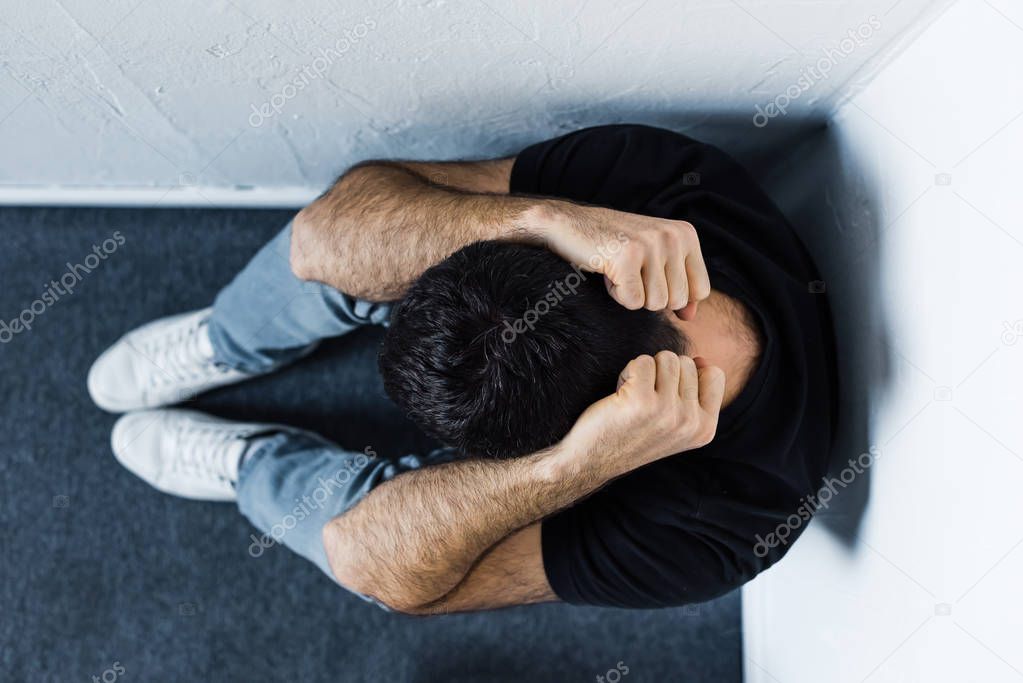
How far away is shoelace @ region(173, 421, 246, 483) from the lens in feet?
3.91

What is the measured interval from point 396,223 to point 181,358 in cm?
55

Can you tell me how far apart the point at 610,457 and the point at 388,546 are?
0.33 meters

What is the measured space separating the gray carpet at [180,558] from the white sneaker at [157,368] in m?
0.06

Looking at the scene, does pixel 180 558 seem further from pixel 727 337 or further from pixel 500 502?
pixel 727 337

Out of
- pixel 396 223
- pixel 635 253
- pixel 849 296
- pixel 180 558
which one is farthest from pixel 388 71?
pixel 180 558

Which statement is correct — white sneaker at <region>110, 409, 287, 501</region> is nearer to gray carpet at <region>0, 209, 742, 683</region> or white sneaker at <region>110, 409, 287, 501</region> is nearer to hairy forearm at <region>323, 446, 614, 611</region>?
gray carpet at <region>0, 209, 742, 683</region>

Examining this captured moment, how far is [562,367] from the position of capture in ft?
2.32

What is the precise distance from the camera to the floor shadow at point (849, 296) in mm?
867

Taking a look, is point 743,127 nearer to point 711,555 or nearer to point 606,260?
point 606,260

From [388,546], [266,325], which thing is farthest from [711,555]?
[266,325]

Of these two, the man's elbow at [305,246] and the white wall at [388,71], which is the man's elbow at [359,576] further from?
the white wall at [388,71]

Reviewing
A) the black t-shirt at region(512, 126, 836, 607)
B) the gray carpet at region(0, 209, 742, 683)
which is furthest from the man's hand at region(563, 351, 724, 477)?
the gray carpet at region(0, 209, 742, 683)

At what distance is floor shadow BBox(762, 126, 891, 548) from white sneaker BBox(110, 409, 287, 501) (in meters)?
0.83

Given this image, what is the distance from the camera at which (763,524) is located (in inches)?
35.5
